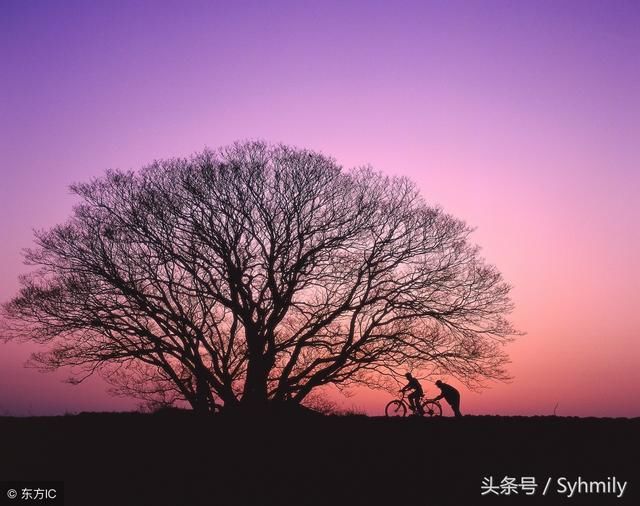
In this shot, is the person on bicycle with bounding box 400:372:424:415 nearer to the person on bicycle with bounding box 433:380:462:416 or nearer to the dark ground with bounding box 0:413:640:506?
the person on bicycle with bounding box 433:380:462:416

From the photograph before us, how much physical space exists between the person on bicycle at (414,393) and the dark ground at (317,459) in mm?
3075

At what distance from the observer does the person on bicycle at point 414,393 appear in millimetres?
20875

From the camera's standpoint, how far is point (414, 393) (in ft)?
69.5

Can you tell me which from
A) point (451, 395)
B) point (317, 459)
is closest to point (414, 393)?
point (451, 395)

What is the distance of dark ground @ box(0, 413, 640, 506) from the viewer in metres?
12.1

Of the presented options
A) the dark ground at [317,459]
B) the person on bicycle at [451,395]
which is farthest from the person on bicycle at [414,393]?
the dark ground at [317,459]

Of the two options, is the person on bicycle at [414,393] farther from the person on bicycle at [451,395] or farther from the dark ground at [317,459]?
the dark ground at [317,459]

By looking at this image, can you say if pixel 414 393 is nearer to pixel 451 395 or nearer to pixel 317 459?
pixel 451 395

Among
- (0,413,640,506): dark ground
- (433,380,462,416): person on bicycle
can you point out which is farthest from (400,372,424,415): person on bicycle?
(0,413,640,506): dark ground

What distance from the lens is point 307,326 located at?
22.8 m

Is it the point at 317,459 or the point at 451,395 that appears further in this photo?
the point at 451,395

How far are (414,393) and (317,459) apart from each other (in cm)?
806

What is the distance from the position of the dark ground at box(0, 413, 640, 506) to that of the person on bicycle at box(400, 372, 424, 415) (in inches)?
121

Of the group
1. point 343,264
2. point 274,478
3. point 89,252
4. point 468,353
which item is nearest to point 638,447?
point 274,478
